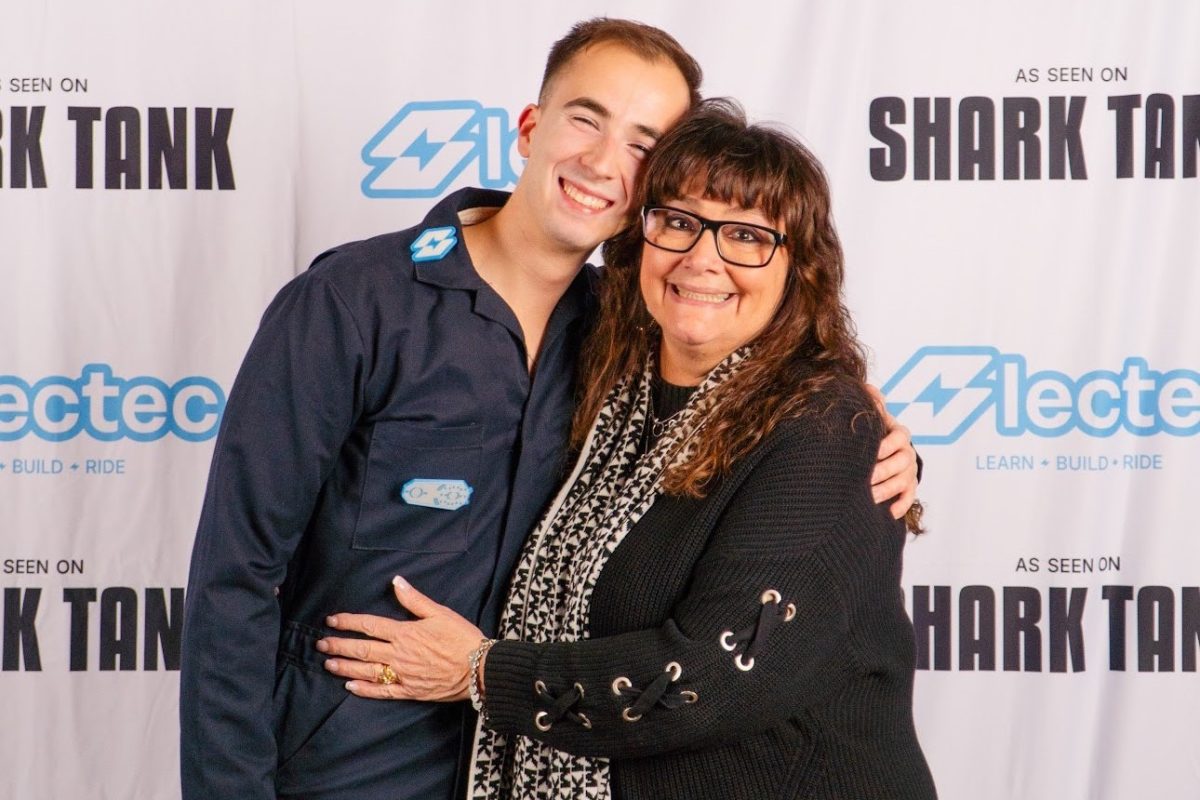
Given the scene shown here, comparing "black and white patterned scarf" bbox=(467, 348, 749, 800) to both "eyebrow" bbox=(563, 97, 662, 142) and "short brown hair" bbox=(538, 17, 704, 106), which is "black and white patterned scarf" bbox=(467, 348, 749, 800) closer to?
"eyebrow" bbox=(563, 97, 662, 142)

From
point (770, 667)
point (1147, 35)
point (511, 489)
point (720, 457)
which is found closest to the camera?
point (770, 667)

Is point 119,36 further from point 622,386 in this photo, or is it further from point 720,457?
point 720,457

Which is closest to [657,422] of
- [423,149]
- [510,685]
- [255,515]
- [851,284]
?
[510,685]

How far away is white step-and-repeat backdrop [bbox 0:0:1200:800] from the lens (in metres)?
2.69

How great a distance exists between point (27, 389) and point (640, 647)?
1.85m

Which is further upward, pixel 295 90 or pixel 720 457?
pixel 295 90

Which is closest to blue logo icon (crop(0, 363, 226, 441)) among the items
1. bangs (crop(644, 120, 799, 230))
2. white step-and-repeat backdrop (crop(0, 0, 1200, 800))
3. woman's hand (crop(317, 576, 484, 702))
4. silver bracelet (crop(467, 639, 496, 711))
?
white step-and-repeat backdrop (crop(0, 0, 1200, 800))

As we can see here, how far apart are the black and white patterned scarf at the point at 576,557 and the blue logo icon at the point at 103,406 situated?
4.18 feet

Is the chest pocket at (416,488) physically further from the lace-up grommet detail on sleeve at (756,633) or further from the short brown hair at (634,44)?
the short brown hair at (634,44)

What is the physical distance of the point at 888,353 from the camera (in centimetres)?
271

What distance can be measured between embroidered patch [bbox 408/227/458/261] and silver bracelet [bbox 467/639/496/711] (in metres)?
0.56

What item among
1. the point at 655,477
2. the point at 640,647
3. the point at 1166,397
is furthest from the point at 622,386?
the point at 1166,397

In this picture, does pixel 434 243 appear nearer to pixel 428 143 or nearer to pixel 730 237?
pixel 730 237

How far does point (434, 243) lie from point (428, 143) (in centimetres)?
103
